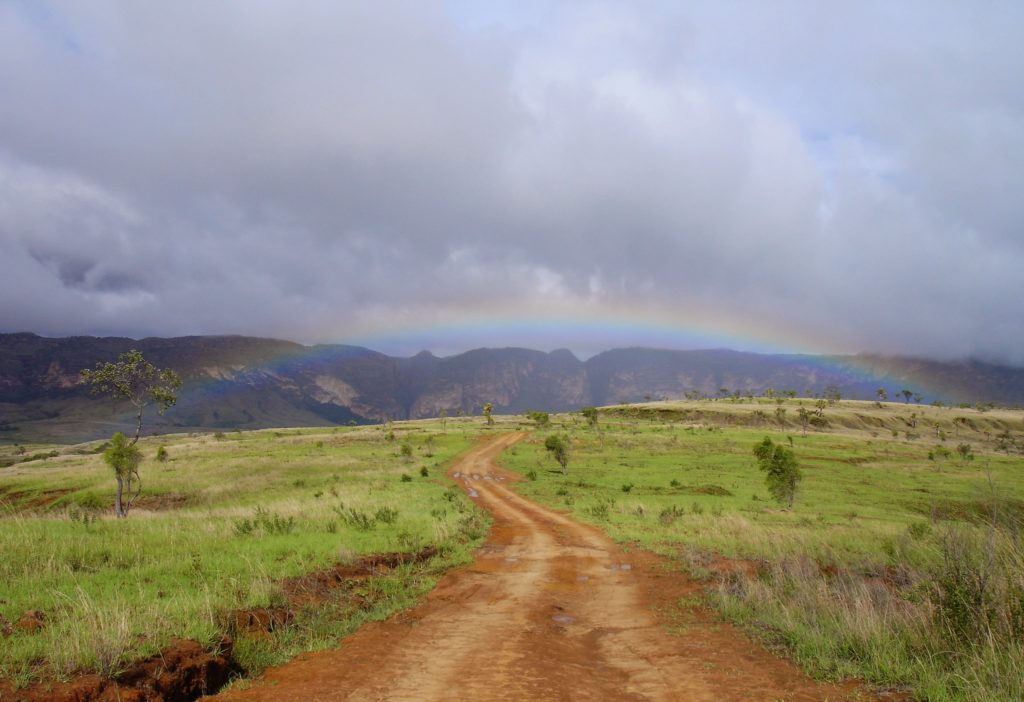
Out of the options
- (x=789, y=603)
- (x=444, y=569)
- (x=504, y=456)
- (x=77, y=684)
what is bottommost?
(x=504, y=456)

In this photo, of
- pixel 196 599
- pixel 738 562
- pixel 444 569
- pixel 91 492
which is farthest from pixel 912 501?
pixel 91 492

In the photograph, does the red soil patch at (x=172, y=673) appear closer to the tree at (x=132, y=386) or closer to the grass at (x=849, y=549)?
the grass at (x=849, y=549)

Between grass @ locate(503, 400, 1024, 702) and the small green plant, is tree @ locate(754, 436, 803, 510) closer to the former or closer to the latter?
grass @ locate(503, 400, 1024, 702)

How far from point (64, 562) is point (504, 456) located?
4937 cm

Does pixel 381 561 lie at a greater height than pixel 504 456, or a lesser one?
greater

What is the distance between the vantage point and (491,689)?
23.0 ft

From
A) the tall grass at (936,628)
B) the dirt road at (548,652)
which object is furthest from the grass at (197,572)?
the tall grass at (936,628)

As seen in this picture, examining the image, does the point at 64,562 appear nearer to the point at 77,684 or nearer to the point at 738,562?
the point at 77,684

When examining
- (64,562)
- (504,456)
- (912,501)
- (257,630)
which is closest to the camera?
(257,630)

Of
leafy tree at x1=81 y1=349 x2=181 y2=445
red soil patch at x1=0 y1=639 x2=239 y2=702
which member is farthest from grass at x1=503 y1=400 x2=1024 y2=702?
leafy tree at x1=81 y1=349 x2=181 y2=445

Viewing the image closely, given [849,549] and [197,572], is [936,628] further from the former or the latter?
[197,572]

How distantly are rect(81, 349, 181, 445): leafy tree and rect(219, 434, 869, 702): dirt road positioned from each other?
25432mm

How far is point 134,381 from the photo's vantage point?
30.2 metres

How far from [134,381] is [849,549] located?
3621 cm
